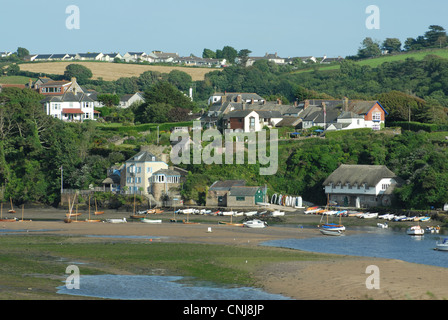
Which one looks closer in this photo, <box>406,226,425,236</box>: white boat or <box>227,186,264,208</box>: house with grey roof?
<box>406,226,425,236</box>: white boat

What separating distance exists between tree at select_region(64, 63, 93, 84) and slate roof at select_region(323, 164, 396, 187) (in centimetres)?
8697

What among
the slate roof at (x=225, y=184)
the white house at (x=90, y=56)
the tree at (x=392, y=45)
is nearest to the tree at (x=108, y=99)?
the slate roof at (x=225, y=184)

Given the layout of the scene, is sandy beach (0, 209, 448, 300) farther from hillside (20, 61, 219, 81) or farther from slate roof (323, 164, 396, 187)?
hillside (20, 61, 219, 81)

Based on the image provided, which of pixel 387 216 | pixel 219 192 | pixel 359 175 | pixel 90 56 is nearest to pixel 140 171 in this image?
pixel 219 192

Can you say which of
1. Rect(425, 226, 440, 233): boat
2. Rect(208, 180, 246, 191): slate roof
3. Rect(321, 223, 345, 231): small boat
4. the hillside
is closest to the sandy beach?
Rect(321, 223, 345, 231): small boat

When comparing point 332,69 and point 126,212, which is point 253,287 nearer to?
point 126,212

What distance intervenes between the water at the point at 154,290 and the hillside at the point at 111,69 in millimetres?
121948

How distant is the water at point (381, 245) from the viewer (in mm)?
41000

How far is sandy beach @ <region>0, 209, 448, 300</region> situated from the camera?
96.8ft

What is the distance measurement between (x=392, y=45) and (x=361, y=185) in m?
103

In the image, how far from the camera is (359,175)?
6894 centimetres

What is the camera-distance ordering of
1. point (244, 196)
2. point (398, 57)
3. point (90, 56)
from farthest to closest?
point (90, 56), point (398, 57), point (244, 196)

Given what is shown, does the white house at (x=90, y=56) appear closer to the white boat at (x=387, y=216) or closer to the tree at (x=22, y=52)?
the tree at (x=22, y=52)

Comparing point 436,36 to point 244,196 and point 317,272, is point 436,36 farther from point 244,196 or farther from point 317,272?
point 317,272
